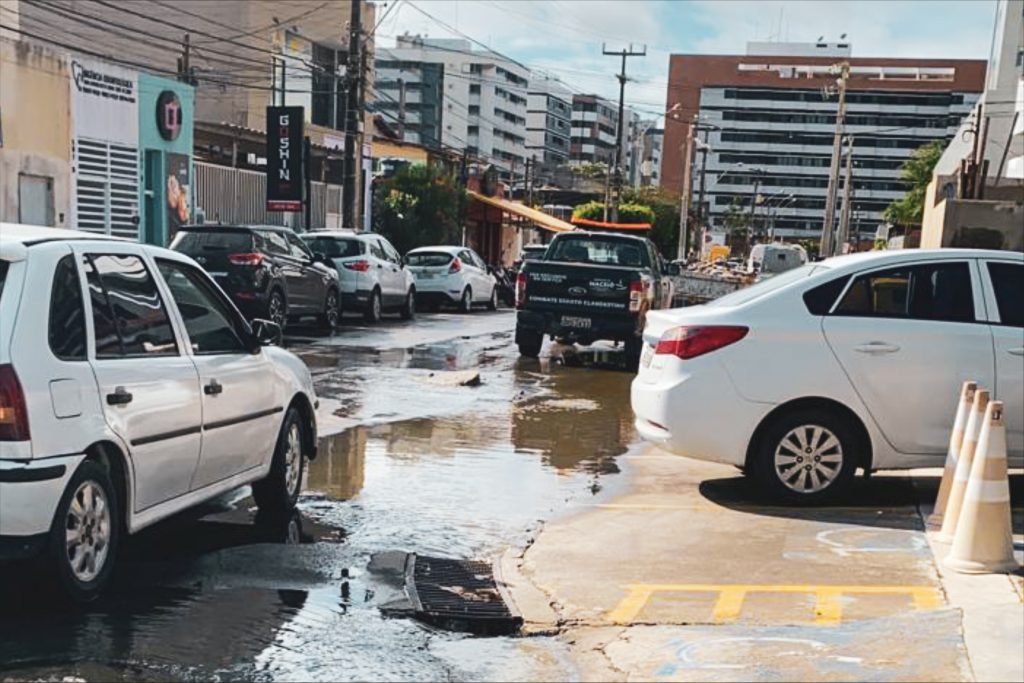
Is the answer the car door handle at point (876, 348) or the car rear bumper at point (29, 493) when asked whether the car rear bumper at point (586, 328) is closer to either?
the car door handle at point (876, 348)

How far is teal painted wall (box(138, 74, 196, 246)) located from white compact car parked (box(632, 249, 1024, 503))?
22.3m

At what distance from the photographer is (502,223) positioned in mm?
53625

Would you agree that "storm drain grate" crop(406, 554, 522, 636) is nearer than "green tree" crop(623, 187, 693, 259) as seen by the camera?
Yes

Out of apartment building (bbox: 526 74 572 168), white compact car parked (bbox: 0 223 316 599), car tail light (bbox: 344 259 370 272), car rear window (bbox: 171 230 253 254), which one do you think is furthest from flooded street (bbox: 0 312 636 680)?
apartment building (bbox: 526 74 572 168)

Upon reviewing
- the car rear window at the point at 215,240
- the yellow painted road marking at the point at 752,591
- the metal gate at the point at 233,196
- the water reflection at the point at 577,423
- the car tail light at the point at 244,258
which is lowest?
the water reflection at the point at 577,423

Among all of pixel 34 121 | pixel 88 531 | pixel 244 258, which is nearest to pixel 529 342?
pixel 244 258

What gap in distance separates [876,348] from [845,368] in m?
0.24

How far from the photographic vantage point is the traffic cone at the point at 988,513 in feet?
18.3

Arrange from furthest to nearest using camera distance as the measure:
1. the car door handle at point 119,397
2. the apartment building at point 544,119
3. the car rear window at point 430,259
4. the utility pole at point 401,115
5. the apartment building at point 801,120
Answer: the apartment building at point 544,119 < the apartment building at point 801,120 < the utility pole at point 401,115 < the car rear window at point 430,259 < the car door handle at point 119,397

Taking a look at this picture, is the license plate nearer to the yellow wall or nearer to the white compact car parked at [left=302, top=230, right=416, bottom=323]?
the white compact car parked at [left=302, top=230, right=416, bottom=323]

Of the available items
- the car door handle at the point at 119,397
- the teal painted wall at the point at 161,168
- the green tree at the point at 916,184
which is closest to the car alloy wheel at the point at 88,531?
the car door handle at the point at 119,397

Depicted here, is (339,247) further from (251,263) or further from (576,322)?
(576,322)

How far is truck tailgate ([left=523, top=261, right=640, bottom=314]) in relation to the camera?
50.6ft

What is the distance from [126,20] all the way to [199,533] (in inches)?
1734
